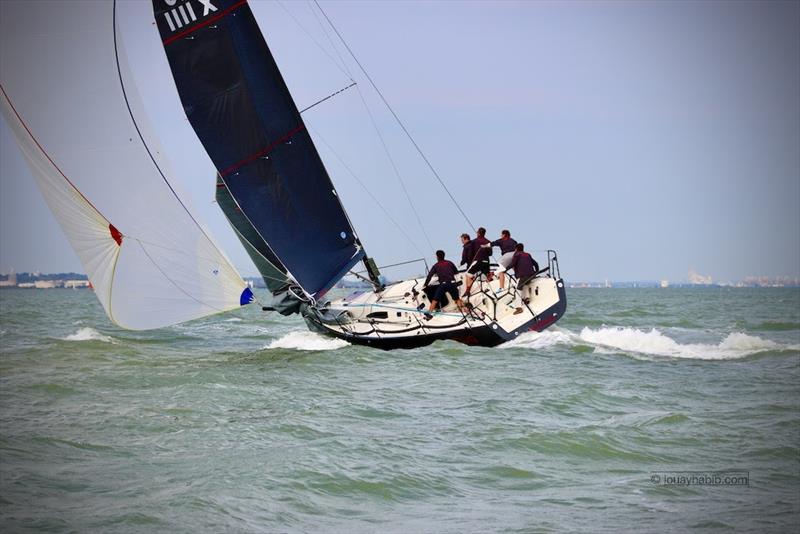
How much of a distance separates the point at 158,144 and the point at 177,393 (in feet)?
17.1

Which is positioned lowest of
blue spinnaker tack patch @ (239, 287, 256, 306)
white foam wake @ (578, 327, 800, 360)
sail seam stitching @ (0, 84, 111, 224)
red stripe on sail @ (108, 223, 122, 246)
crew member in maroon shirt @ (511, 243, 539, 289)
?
white foam wake @ (578, 327, 800, 360)

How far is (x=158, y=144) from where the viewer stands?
15.8 m

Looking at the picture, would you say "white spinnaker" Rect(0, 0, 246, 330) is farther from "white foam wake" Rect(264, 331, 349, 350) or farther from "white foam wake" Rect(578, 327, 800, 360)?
"white foam wake" Rect(578, 327, 800, 360)

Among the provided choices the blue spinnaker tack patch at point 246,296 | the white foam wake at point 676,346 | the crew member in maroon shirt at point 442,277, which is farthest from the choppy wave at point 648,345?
the blue spinnaker tack patch at point 246,296

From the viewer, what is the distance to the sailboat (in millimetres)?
14383

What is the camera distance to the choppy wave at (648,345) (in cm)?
1725

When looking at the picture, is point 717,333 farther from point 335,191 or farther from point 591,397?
point 591,397

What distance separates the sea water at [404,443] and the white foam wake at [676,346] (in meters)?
0.58
